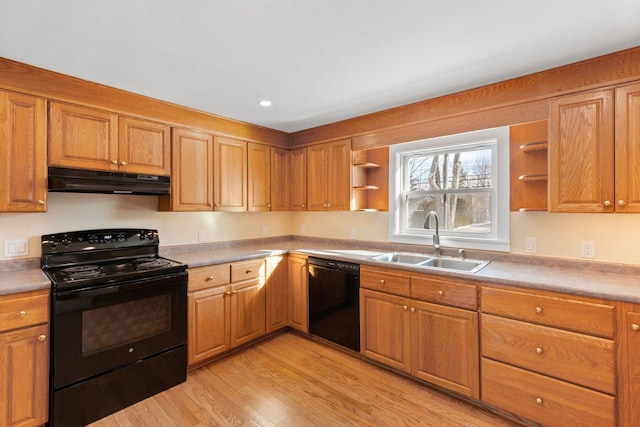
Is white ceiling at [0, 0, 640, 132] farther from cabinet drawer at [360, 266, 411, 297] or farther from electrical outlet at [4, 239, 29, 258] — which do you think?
cabinet drawer at [360, 266, 411, 297]

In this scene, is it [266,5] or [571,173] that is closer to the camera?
[266,5]

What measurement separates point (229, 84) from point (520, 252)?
8.79 ft

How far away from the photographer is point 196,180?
2922mm

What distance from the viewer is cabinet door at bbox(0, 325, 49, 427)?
1752 millimetres

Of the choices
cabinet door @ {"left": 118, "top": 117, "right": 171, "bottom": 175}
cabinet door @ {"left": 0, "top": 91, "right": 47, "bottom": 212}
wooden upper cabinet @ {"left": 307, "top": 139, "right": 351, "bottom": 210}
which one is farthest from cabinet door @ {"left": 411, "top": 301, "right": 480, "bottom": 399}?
cabinet door @ {"left": 0, "top": 91, "right": 47, "bottom": 212}

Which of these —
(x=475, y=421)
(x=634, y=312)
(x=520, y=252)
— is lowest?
(x=475, y=421)

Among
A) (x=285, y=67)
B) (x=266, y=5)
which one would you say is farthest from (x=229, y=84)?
(x=266, y=5)

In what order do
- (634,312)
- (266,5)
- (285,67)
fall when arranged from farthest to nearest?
(285,67)
(634,312)
(266,5)

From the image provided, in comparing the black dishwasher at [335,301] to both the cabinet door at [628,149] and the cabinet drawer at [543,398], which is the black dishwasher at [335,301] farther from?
the cabinet door at [628,149]

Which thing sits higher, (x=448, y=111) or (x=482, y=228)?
(x=448, y=111)

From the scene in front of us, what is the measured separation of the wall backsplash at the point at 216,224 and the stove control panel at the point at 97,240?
72mm

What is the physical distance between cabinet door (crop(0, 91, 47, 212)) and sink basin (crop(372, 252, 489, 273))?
2.63 m

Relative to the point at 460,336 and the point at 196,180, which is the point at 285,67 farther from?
the point at 460,336

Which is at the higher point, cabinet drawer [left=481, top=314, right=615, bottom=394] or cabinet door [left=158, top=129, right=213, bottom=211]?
cabinet door [left=158, top=129, right=213, bottom=211]
